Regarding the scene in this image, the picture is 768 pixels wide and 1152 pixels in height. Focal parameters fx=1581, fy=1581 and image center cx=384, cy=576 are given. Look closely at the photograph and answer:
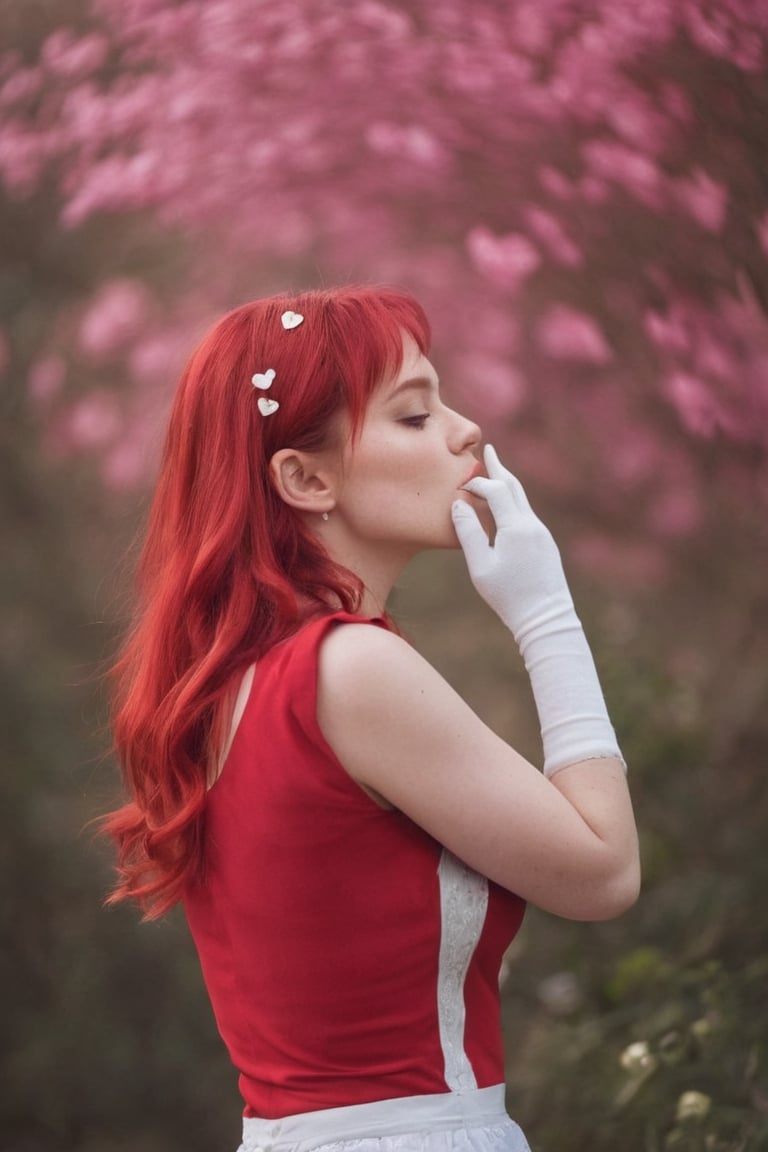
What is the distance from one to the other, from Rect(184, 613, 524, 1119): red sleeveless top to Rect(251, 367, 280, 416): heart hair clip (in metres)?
0.22

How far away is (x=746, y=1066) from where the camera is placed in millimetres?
2375

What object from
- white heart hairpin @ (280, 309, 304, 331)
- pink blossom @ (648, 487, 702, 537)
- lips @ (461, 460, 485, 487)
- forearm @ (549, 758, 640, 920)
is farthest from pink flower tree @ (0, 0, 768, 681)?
forearm @ (549, 758, 640, 920)

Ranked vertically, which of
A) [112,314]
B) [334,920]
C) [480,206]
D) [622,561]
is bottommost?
[622,561]

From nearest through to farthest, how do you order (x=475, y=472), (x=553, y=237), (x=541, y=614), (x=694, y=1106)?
(x=541, y=614), (x=475, y=472), (x=694, y=1106), (x=553, y=237)

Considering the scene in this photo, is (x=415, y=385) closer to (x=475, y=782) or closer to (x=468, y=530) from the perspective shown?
(x=468, y=530)

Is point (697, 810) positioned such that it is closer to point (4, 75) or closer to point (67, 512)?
point (67, 512)

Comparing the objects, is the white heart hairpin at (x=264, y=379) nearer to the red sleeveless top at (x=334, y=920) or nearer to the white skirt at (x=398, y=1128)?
the red sleeveless top at (x=334, y=920)

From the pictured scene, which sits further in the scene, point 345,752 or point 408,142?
point 408,142

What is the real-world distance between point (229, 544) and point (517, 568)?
0.25 m

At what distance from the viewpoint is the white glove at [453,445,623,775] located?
1.30 metres

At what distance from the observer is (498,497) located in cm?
142

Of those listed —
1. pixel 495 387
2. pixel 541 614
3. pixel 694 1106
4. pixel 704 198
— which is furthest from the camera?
pixel 495 387

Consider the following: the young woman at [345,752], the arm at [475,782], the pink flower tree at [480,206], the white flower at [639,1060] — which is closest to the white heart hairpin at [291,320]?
the young woman at [345,752]

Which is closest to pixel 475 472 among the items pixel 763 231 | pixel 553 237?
pixel 763 231
